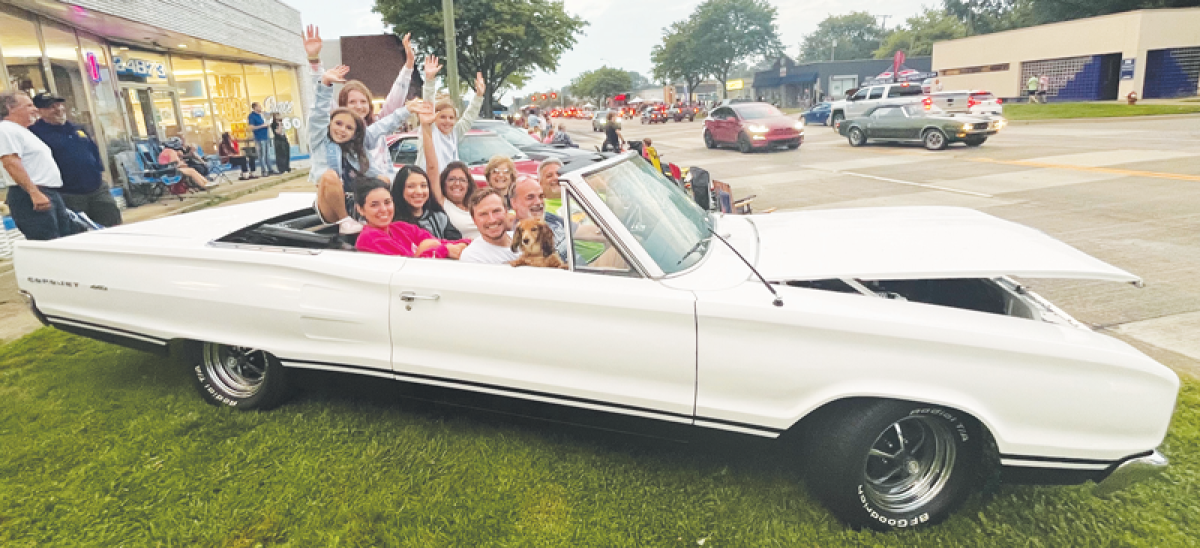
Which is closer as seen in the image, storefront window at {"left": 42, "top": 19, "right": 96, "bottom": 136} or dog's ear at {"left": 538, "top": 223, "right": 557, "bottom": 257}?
dog's ear at {"left": 538, "top": 223, "right": 557, "bottom": 257}

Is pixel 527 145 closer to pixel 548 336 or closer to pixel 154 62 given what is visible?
pixel 548 336

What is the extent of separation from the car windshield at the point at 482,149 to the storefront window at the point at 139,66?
9.35 metres

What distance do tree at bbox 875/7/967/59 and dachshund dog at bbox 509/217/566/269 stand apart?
265ft

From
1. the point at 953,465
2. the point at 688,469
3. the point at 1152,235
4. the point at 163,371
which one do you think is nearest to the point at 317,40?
the point at 163,371

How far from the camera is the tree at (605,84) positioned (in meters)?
114

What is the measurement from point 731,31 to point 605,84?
135ft

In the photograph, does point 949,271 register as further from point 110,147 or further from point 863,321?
point 110,147

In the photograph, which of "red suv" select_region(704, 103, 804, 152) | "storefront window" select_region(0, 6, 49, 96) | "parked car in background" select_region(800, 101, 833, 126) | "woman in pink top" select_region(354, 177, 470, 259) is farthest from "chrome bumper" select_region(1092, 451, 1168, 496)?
"parked car in background" select_region(800, 101, 833, 126)

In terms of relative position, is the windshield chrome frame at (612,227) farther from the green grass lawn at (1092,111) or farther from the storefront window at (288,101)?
the green grass lawn at (1092,111)

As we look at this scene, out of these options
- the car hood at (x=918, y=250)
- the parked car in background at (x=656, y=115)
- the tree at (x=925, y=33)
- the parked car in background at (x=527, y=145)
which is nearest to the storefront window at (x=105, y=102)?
the parked car in background at (x=527, y=145)

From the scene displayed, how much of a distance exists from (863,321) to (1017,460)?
0.74 meters

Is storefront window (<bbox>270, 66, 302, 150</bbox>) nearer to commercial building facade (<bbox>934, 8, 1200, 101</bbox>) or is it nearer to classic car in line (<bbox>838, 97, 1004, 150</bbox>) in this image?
classic car in line (<bbox>838, 97, 1004, 150</bbox>)

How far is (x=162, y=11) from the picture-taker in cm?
1216

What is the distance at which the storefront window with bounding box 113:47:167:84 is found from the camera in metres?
13.3
